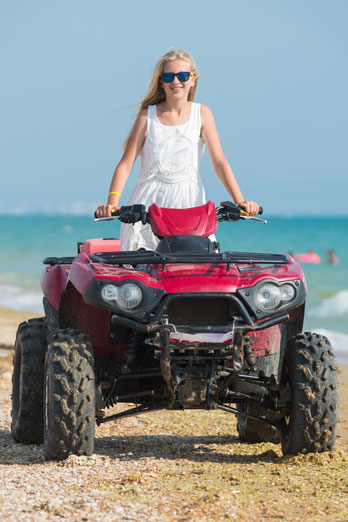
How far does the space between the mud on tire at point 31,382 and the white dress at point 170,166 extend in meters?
1.07

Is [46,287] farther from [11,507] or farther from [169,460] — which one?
[11,507]

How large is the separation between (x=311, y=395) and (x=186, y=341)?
80cm

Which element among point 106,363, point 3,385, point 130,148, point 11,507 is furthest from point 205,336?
point 3,385

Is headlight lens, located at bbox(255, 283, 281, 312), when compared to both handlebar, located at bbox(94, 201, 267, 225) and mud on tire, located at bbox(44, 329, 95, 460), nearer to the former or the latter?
handlebar, located at bbox(94, 201, 267, 225)

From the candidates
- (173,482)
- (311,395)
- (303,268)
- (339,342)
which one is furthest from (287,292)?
(303,268)

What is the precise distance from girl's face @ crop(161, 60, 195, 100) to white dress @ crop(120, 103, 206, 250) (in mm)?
170

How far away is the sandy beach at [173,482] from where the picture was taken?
427cm

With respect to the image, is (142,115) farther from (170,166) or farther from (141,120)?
(170,166)

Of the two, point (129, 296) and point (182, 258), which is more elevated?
point (182, 258)

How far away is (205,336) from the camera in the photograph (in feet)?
15.9

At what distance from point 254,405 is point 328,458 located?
0.58 metres

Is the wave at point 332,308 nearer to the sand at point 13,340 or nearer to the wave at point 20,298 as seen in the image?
the sand at point 13,340

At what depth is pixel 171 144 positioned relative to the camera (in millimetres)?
Answer: 6273

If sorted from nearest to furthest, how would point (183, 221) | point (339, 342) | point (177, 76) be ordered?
point (183, 221)
point (177, 76)
point (339, 342)
